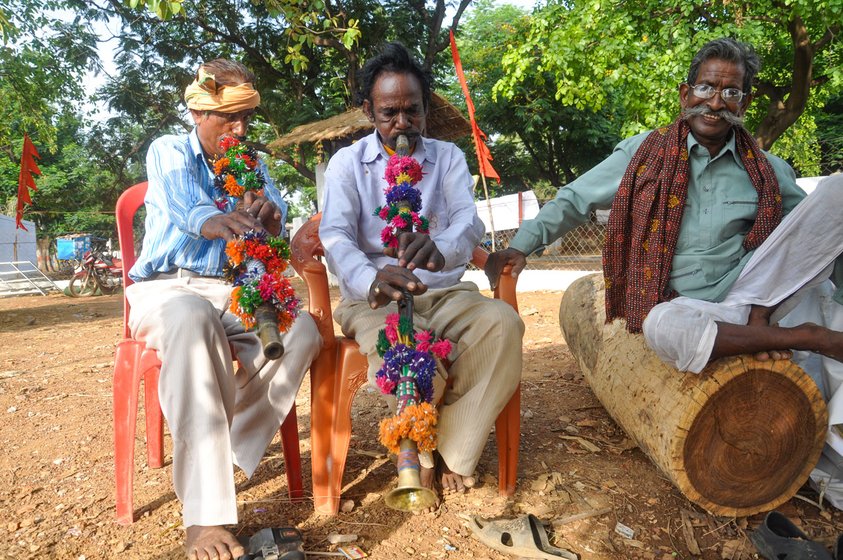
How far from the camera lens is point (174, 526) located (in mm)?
2572

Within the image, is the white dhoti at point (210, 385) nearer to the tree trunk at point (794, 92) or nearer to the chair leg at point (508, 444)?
the chair leg at point (508, 444)

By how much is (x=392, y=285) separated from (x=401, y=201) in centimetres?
→ 36

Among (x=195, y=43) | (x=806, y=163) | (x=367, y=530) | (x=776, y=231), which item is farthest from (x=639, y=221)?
(x=806, y=163)

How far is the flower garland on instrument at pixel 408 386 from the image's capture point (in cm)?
223

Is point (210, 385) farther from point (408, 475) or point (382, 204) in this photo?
point (382, 204)

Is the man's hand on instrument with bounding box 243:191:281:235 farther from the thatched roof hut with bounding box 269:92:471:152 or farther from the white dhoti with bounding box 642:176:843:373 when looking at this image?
the thatched roof hut with bounding box 269:92:471:152

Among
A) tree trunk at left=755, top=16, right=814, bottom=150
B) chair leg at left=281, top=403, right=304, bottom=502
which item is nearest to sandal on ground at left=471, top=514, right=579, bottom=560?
chair leg at left=281, top=403, right=304, bottom=502

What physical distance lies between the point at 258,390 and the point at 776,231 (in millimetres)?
Result: 2381

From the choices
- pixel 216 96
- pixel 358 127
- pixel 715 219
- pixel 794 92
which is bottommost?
pixel 715 219

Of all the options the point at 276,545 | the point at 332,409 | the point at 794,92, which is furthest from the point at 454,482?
the point at 794,92

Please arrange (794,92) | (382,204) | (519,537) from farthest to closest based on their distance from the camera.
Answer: (794,92) → (382,204) → (519,537)

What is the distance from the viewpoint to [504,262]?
292 cm

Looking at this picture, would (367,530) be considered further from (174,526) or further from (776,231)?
(776,231)

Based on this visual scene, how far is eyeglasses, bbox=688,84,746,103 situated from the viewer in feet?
9.25
